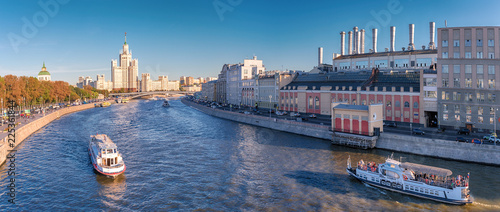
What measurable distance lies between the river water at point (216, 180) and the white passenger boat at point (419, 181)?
2.34 feet

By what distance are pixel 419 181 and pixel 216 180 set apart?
61.2 ft

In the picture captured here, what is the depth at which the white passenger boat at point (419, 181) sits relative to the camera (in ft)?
84.1

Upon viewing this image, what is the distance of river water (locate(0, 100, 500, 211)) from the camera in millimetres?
25627

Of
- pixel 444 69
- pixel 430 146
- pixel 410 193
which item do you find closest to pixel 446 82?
pixel 444 69

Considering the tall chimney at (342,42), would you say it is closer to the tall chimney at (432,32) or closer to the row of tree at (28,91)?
the tall chimney at (432,32)

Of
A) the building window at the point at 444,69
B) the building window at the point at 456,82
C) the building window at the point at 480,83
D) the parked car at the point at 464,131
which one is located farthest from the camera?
the building window at the point at 444,69

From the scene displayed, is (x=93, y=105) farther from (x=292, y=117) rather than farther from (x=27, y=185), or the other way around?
(x=27, y=185)

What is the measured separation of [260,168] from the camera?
118ft

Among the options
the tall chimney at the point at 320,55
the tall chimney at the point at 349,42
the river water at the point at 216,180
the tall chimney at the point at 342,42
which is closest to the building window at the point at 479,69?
the river water at the point at 216,180

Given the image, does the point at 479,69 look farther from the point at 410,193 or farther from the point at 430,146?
the point at 410,193

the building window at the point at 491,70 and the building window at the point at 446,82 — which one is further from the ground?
the building window at the point at 491,70

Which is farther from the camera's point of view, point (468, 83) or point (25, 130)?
point (25, 130)

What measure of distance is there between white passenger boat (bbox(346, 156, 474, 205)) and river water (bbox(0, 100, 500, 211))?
714 mm

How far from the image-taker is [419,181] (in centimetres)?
2748
